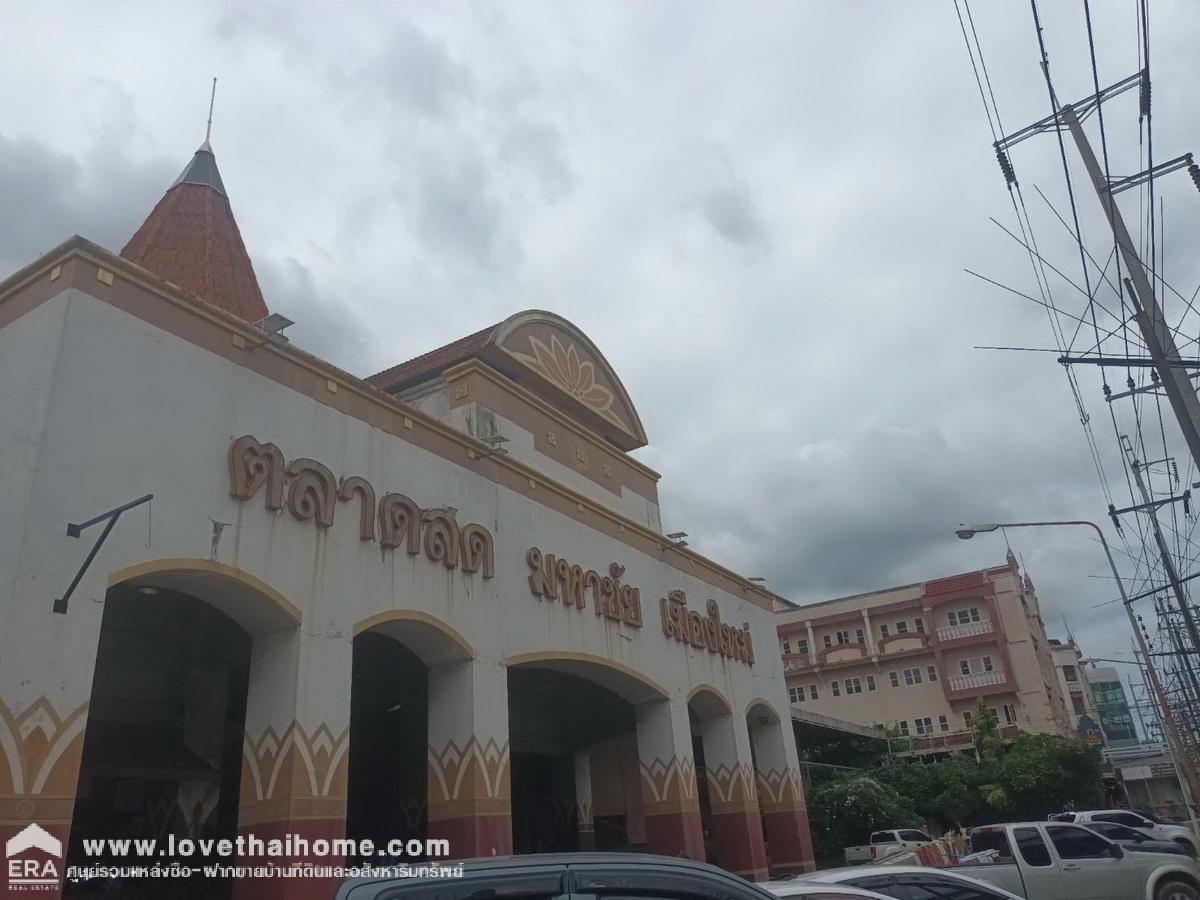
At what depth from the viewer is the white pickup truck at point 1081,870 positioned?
37.7ft

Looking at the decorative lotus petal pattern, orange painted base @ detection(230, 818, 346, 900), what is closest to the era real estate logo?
orange painted base @ detection(230, 818, 346, 900)

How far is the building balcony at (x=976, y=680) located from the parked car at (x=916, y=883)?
38424mm

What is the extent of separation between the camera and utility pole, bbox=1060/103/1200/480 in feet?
30.5

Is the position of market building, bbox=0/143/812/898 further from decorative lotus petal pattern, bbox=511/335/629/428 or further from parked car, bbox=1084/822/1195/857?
parked car, bbox=1084/822/1195/857

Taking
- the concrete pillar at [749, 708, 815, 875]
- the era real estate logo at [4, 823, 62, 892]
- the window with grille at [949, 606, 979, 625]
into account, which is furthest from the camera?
the window with grille at [949, 606, 979, 625]

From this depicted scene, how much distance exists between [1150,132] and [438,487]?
9945 millimetres

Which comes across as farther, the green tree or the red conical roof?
the green tree

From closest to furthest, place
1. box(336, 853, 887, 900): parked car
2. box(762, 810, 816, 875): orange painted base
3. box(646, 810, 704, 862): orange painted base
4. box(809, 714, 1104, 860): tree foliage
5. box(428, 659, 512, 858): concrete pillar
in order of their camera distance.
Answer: box(336, 853, 887, 900): parked car < box(428, 659, 512, 858): concrete pillar < box(646, 810, 704, 862): orange painted base < box(762, 810, 816, 875): orange painted base < box(809, 714, 1104, 860): tree foliage

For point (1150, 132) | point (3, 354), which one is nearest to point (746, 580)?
point (1150, 132)

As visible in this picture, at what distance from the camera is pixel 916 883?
7.77 metres

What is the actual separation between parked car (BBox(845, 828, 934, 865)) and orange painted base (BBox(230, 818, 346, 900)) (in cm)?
1484

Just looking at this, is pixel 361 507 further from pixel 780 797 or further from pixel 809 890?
pixel 780 797

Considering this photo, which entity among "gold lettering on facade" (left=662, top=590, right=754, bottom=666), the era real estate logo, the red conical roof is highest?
→ the red conical roof

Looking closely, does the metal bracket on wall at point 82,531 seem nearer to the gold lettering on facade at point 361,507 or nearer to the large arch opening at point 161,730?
the gold lettering on facade at point 361,507
